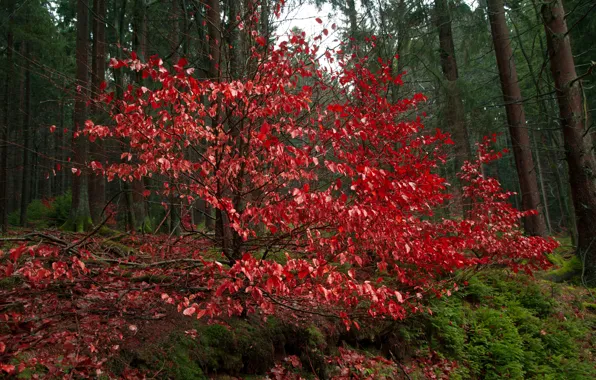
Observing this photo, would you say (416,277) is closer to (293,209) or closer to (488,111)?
(293,209)

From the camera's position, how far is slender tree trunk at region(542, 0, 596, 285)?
7895mm

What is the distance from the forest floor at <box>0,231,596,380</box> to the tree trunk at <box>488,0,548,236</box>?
7.51 feet

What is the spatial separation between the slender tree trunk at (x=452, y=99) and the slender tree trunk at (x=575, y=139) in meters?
3.16

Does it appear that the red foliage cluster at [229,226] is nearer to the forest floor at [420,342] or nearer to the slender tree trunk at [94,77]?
the forest floor at [420,342]

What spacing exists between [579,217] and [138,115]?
9105 mm

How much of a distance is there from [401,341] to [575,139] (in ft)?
19.5

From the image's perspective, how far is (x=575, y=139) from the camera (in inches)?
316

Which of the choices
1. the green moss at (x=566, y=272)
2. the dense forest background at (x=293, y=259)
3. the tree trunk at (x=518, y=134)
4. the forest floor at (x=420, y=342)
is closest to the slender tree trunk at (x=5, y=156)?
the dense forest background at (x=293, y=259)

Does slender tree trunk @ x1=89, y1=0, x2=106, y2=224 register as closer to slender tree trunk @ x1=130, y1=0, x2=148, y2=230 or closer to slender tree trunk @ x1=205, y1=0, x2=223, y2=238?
slender tree trunk @ x1=130, y1=0, x2=148, y2=230

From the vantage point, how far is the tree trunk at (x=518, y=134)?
1010 cm

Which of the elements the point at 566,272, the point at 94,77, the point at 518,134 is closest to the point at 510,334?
the point at 566,272

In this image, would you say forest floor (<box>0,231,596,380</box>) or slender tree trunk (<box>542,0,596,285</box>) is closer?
forest floor (<box>0,231,596,380</box>)

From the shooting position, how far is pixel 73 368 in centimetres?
330

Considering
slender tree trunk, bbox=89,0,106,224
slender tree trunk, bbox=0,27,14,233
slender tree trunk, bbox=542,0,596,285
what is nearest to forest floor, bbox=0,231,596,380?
slender tree trunk, bbox=542,0,596,285
